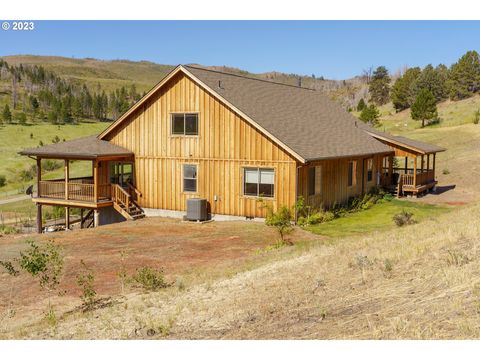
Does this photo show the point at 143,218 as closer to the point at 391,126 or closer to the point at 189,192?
the point at 189,192

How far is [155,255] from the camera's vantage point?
55.5 feet

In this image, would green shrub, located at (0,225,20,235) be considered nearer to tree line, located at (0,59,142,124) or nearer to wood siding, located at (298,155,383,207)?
wood siding, located at (298,155,383,207)

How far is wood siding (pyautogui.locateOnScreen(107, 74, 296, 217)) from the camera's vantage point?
2269cm

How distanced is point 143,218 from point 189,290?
14.5m

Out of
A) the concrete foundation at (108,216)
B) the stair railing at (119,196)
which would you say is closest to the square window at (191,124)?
the stair railing at (119,196)

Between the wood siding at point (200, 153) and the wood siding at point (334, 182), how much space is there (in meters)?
0.91

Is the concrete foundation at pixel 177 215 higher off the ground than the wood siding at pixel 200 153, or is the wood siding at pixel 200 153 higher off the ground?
the wood siding at pixel 200 153

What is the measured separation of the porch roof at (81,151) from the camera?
24.5 meters

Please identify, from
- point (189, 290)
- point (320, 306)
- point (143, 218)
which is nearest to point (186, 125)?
point (143, 218)

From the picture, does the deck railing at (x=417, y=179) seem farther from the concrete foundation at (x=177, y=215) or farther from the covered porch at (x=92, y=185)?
the covered porch at (x=92, y=185)

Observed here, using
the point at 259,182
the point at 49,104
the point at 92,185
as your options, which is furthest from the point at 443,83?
the point at 49,104

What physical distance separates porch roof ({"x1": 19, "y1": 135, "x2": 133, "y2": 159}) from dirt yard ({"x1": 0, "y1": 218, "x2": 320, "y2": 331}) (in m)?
3.83

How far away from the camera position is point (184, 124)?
2511 centimetres

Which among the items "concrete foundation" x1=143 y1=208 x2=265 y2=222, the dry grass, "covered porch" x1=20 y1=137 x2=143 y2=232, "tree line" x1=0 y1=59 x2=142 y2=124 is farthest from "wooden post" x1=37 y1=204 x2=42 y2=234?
"tree line" x1=0 y1=59 x2=142 y2=124
